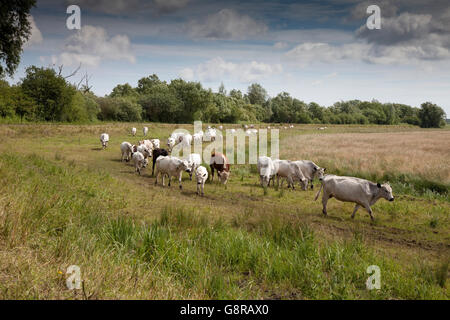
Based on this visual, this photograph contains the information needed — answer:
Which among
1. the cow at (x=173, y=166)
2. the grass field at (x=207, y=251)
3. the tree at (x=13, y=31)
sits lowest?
the grass field at (x=207, y=251)

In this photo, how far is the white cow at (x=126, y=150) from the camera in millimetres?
22953

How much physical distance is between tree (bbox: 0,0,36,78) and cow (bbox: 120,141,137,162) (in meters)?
8.71

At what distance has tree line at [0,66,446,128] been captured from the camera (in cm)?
4400

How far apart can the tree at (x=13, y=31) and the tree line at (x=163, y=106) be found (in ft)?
29.6

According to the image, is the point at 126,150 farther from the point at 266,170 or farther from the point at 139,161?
the point at 266,170

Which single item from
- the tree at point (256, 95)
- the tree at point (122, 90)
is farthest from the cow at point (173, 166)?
the tree at point (256, 95)

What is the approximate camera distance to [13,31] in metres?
17.3

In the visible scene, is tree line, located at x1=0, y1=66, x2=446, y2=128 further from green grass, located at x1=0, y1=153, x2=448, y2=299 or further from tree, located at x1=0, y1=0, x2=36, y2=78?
green grass, located at x1=0, y1=153, x2=448, y2=299

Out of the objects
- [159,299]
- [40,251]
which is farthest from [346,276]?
[40,251]

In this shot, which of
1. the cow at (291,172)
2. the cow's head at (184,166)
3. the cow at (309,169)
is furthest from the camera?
the cow at (309,169)

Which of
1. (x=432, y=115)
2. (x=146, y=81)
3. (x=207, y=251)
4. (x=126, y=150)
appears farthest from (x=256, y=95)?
(x=207, y=251)

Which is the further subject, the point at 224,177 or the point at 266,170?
the point at 224,177

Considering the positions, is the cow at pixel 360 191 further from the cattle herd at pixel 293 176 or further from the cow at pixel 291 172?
the cow at pixel 291 172

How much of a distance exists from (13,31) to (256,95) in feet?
439
